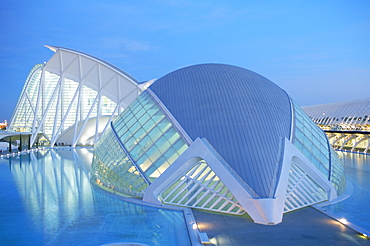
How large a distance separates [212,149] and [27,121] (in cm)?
5681

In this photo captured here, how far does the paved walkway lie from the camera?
9797 millimetres

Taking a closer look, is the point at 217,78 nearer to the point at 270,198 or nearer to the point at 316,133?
the point at 316,133

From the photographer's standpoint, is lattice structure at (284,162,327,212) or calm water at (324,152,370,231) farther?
lattice structure at (284,162,327,212)

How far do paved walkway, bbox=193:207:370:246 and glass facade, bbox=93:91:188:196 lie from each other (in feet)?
11.2

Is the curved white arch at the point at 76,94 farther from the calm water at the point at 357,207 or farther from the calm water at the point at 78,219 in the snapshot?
the calm water at the point at 357,207

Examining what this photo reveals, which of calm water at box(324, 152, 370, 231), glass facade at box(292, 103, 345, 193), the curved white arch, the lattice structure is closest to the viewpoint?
calm water at box(324, 152, 370, 231)

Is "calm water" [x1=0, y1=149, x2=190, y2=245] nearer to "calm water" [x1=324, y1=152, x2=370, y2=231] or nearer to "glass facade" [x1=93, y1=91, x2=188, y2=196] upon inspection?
"glass facade" [x1=93, y1=91, x2=188, y2=196]

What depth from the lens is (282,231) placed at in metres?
10.7

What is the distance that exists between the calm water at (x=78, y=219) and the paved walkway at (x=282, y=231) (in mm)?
1053

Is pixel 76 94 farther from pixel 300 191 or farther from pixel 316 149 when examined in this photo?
pixel 300 191

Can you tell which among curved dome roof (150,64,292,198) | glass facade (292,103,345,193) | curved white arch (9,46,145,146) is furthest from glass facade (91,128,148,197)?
curved white arch (9,46,145,146)

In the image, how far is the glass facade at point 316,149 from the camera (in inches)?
626

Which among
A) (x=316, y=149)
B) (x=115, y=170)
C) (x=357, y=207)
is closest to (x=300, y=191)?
(x=357, y=207)

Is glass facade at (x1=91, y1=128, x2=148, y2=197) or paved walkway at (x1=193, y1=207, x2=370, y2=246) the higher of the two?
glass facade at (x1=91, y1=128, x2=148, y2=197)
